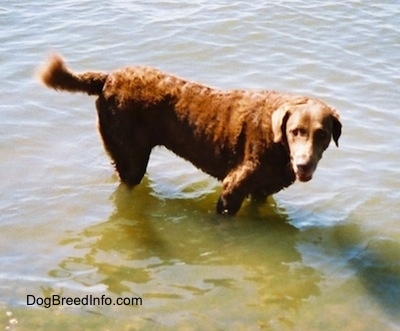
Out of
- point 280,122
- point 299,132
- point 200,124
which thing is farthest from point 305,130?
point 200,124

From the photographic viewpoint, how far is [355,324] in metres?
4.44

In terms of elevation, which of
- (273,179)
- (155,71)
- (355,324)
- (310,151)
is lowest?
(355,324)

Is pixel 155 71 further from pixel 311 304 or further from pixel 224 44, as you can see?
pixel 224 44

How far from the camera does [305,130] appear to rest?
468cm

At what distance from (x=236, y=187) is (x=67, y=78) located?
58.4 inches

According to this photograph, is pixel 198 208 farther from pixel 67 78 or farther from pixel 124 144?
pixel 67 78

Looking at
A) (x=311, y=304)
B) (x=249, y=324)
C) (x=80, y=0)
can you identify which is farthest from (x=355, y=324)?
(x=80, y=0)

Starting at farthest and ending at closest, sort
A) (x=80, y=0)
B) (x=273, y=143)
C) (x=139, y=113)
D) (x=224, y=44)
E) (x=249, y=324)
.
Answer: (x=80, y=0), (x=224, y=44), (x=139, y=113), (x=273, y=143), (x=249, y=324)

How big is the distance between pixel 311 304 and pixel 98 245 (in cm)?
156

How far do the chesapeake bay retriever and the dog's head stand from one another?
0.09 feet

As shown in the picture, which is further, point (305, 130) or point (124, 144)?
point (124, 144)

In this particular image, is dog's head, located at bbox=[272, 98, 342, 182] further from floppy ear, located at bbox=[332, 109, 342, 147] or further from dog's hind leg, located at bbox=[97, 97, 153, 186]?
dog's hind leg, located at bbox=[97, 97, 153, 186]

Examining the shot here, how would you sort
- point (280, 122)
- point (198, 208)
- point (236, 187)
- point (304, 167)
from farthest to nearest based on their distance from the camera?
point (198, 208)
point (236, 187)
point (280, 122)
point (304, 167)

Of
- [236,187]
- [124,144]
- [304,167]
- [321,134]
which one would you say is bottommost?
[236,187]
